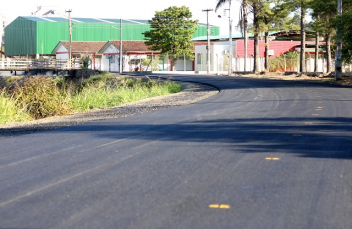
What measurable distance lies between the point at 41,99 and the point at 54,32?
2914 inches

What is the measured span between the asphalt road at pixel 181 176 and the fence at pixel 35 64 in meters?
45.5

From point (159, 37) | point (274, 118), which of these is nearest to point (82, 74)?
point (159, 37)

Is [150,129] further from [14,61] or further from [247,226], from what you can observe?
[14,61]

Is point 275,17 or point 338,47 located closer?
point 338,47

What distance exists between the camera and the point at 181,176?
745 centimetres

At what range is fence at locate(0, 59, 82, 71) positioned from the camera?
184ft

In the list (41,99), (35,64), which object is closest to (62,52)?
(35,64)

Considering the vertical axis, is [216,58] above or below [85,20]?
below

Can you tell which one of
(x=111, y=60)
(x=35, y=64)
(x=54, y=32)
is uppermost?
(x=54, y=32)

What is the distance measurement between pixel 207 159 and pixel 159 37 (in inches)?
2470

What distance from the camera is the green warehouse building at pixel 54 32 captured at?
9125 cm

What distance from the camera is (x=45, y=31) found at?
Answer: 3597 inches

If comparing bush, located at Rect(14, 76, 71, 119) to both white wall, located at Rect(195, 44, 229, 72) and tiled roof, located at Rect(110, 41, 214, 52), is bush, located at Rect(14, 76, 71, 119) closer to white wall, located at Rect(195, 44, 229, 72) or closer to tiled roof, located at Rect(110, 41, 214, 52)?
white wall, located at Rect(195, 44, 229, 72)

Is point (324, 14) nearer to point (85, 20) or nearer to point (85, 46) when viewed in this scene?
point (85, 46)
